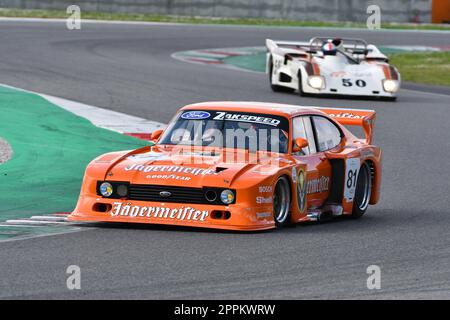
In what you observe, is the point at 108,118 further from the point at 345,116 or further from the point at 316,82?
the point at 316,82

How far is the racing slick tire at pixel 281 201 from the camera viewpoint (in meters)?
9.94

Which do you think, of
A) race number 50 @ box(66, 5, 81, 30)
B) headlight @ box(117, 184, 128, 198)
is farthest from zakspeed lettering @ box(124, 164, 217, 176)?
race number 50 @ box(66, 5, 81, 30)

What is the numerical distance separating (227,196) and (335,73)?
44.4 ft

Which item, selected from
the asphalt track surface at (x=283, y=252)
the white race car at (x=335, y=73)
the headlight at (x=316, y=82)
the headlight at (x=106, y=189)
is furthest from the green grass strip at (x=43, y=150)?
the white race car at (x=335, y=73)

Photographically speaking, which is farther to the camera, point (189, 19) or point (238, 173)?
point (189, 19)

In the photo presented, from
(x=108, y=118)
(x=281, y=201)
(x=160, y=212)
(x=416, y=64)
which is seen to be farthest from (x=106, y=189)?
(x=416, y=64)

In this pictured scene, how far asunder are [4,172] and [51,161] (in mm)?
931

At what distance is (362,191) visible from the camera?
1162 centimetres

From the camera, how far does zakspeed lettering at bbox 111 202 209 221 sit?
956 centimetres

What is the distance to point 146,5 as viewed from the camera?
4394 cm

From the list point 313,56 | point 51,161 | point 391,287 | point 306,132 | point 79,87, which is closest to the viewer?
point 391,287

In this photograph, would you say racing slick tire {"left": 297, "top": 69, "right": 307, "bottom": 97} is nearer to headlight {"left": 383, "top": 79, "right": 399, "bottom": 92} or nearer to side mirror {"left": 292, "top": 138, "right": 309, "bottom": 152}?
headlight {"left": 383, "top": 79, "right": 399, "bottom": 92}

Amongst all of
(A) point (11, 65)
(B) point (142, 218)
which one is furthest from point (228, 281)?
(A) point (11, 65)

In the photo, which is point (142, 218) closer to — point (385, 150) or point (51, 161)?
point (51, 161)
